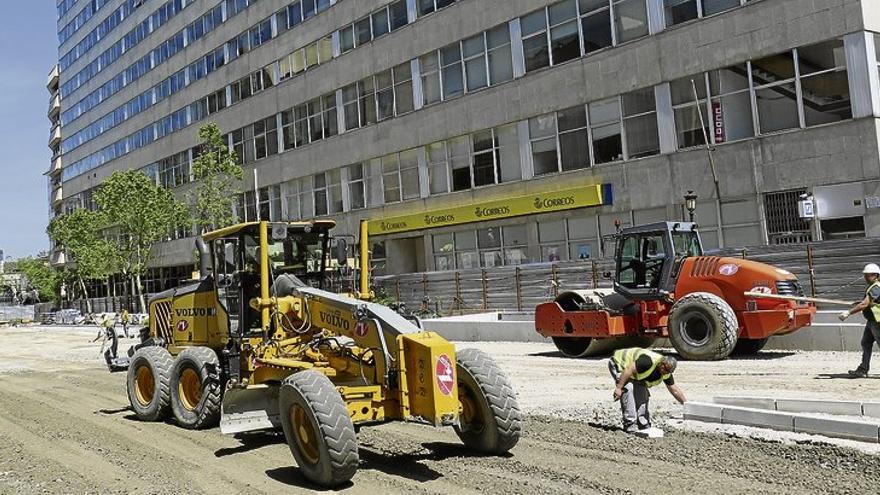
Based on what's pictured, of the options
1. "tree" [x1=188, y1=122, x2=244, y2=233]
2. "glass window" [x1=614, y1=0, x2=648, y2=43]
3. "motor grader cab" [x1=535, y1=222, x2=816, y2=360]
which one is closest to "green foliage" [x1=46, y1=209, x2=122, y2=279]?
"tree" [x1=188, y1=122, x2=244, y2=233]

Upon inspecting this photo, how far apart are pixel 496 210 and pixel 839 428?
76.2 ft

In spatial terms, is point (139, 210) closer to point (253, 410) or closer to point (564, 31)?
point (564, 31)

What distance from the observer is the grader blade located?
869 cm

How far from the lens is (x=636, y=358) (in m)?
8.91

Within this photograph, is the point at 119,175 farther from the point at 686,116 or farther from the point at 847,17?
the point at 847,17

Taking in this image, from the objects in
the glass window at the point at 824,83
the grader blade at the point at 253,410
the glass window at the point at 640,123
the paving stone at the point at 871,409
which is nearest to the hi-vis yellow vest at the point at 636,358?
the paving stone at the point at 871,409

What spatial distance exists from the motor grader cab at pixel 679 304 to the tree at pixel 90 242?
137ft

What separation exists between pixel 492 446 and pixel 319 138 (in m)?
35.0

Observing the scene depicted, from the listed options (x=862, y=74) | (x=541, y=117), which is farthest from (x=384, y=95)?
(x=862, y=74)

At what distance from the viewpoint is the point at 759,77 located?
23.5 metres

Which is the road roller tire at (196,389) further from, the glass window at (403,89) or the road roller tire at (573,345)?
the glass window at (403,89)

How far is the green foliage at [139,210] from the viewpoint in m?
47.1

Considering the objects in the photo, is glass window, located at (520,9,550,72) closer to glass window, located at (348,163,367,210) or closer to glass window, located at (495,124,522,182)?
glass window, located at (495,124,522,182)

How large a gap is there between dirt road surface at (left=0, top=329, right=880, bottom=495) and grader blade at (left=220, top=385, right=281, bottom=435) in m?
0.36
